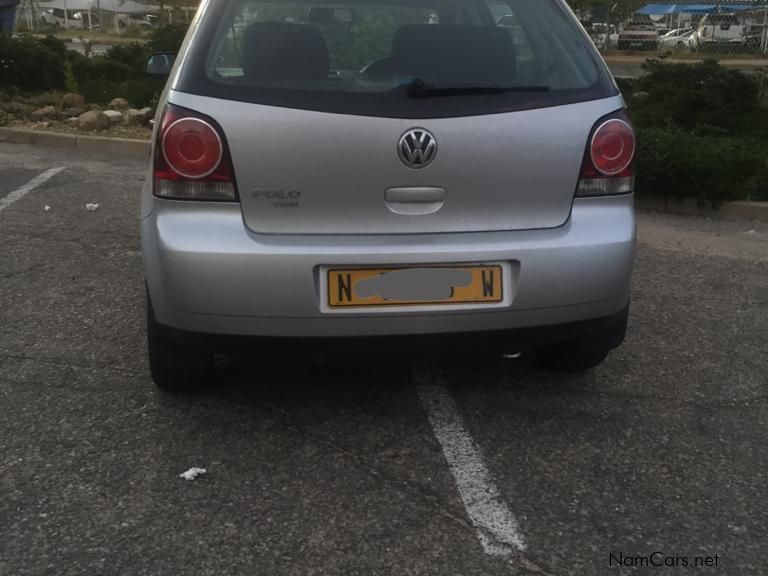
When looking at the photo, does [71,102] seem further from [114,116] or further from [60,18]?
[60,18]

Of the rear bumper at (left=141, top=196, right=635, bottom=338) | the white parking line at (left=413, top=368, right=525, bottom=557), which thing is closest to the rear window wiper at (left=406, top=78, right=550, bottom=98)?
the rear bumper at (left=141, top=196, right=635, bottom=338)

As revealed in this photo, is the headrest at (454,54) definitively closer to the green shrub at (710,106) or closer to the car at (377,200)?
the car at (377,200)

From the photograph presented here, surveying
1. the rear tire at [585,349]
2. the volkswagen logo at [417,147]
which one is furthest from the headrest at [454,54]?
the rear tire at [585,349]

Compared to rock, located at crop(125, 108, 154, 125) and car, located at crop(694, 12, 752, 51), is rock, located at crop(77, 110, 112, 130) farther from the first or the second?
car, located at crop(694, 12, 752, 51)

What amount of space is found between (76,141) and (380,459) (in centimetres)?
782

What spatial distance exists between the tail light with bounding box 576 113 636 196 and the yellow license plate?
453mm

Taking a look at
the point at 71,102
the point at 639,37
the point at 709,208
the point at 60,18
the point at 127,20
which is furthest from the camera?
the point at 60,18

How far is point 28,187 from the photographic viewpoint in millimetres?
7340

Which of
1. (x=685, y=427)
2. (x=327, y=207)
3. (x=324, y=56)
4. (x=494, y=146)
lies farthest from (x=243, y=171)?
(x=685, y=427)

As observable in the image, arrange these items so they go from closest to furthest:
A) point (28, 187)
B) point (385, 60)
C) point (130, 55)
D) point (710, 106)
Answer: point (385, 60) < point (28, 187) < point (710, 106) < point (130, 55)

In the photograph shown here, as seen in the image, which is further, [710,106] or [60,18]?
[60,18]

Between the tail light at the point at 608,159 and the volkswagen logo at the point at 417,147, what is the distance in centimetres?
53

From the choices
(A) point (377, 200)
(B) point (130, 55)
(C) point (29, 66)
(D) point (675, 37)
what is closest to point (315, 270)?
(A) point (377, 200)

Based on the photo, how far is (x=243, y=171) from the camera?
283cm
